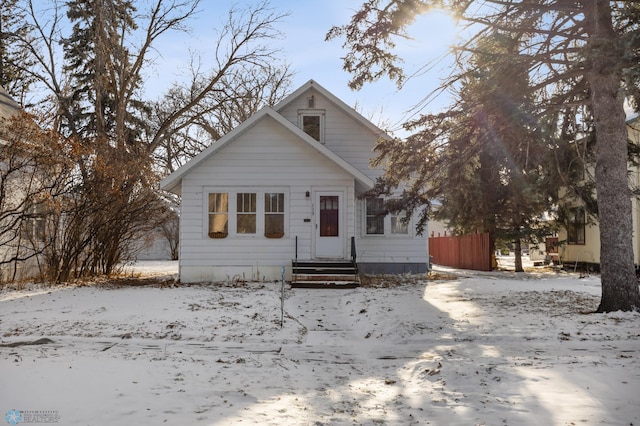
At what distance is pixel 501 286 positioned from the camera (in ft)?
48.1

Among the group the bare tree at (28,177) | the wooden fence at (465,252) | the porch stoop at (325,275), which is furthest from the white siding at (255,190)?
the wooden fence at (465,252)

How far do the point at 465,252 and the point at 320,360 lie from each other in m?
19.3

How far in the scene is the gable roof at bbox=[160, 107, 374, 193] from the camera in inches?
614

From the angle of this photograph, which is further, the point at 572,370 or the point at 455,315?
the point at 455,315

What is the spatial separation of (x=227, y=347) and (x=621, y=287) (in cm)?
714

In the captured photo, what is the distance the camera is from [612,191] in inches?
373

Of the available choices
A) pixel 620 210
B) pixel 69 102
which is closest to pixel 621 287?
pixel 620 210

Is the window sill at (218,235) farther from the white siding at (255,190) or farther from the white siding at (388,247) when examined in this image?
the white siding at (388,247)

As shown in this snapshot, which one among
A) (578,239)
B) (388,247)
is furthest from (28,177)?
(578,239)

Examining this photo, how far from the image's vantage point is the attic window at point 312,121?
18906mm

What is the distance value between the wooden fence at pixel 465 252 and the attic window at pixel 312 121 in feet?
29.5

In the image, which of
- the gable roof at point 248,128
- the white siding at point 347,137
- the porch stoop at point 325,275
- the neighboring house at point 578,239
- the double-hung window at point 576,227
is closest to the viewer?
the porch stoop at point 325,275

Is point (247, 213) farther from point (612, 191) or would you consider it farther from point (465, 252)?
point (465, 252)

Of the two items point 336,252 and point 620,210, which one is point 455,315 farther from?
point 336,252
